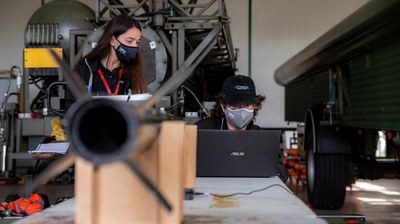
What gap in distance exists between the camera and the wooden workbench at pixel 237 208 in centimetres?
147

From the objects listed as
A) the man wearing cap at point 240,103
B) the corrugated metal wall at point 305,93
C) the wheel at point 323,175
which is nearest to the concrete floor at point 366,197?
→ the wheel at point 323,175

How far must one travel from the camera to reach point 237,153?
96.6 inches

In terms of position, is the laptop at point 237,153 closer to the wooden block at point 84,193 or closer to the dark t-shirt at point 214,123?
the dark t-shirt at point 214,123

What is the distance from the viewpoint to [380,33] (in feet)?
10.2

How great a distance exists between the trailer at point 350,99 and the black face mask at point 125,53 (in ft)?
4.49

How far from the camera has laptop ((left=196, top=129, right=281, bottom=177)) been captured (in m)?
2.41

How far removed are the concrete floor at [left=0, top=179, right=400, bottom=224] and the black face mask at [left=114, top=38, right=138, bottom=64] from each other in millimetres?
2608

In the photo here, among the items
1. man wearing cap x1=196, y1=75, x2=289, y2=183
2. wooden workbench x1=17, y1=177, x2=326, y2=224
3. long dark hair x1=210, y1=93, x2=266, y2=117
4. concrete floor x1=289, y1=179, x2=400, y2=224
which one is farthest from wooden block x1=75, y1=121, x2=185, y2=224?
concrete floor x1=289, y1=179, x2=400, y2=224

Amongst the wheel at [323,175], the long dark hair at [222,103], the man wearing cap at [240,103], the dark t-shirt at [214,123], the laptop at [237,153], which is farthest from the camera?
the wheel at [323,175]

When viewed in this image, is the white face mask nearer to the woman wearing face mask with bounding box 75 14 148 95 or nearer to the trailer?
the woman wearing face mask with bounding box 75 14 148 95

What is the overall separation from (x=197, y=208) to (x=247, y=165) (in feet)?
2.77

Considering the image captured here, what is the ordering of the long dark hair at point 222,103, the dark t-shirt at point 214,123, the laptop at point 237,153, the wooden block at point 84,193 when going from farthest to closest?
the dark t-shirt at point 214,123
the long dark hair at point 222,103
the laptop at point 237,153
the wooden block at point 84,193

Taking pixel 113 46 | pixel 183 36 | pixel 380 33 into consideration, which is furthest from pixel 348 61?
pixel 113 46

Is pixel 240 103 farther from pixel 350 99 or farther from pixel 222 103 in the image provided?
pixel 350 99
